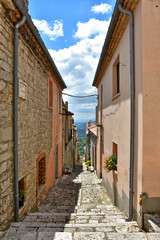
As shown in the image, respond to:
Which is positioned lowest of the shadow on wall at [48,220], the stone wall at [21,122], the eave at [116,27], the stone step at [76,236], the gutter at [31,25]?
the shadow on wall at [48,220]

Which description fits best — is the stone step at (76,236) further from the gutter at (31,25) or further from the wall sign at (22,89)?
the gutter at (31,25)

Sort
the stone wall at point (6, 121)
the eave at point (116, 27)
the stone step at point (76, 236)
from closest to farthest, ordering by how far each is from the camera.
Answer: the stone step at point (76, 236), the stone wall at point (6, 121), the eave at point (116, 27)

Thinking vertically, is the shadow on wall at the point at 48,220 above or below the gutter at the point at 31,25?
below

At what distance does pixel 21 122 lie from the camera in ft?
12.5

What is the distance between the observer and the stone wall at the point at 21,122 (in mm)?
2939

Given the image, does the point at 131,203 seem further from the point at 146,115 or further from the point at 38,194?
the point at 38,194

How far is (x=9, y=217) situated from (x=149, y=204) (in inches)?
111

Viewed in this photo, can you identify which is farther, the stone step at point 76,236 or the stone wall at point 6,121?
the stone wall at point 6,121

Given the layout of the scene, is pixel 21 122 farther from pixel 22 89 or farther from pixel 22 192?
pixel 22 192

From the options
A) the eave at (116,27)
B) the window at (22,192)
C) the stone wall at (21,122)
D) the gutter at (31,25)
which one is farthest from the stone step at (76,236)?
the eave at (116,27)

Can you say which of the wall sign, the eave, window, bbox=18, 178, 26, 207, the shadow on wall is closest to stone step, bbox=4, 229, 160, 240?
the shadow on wall

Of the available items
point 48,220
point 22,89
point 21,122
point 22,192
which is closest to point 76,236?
point 48,220

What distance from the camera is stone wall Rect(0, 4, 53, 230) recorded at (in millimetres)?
2939

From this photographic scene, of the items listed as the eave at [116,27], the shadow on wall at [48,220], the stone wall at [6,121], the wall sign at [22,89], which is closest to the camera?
the shadow on wall at [48,220]
